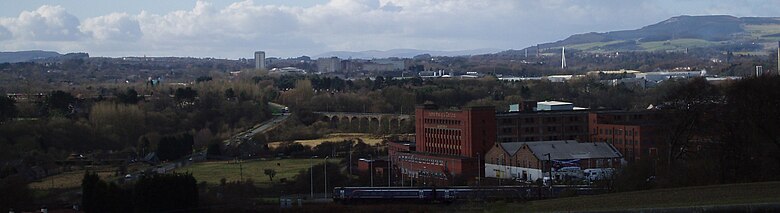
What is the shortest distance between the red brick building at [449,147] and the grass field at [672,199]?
13.1 meters

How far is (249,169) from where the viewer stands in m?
40.3

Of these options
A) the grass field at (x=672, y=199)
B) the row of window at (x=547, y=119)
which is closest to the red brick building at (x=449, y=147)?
the row of window at (x=547, y=119)

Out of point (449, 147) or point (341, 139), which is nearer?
point (449, 147)

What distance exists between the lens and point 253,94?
7262 cm

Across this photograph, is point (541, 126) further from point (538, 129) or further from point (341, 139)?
point (341, 139)

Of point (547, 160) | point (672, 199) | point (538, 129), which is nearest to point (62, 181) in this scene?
point (547, 160)

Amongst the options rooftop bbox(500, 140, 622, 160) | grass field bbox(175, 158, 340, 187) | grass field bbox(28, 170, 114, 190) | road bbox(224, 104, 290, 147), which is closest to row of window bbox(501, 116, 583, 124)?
rooftop bbox(500, 140, 622, 160)

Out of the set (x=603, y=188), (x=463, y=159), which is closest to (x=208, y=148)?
(x=463, y=159)

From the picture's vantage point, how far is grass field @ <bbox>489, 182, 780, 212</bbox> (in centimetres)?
1822

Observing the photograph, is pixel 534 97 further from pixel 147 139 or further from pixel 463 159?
pixel 463 159

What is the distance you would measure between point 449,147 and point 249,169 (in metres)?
7.06

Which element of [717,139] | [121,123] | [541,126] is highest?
[717,139]

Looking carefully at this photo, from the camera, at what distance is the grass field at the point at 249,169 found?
36625 mm

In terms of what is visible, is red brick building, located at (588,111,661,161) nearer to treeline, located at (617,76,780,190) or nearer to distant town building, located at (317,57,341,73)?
treeline, located at (617,76,780,190)
